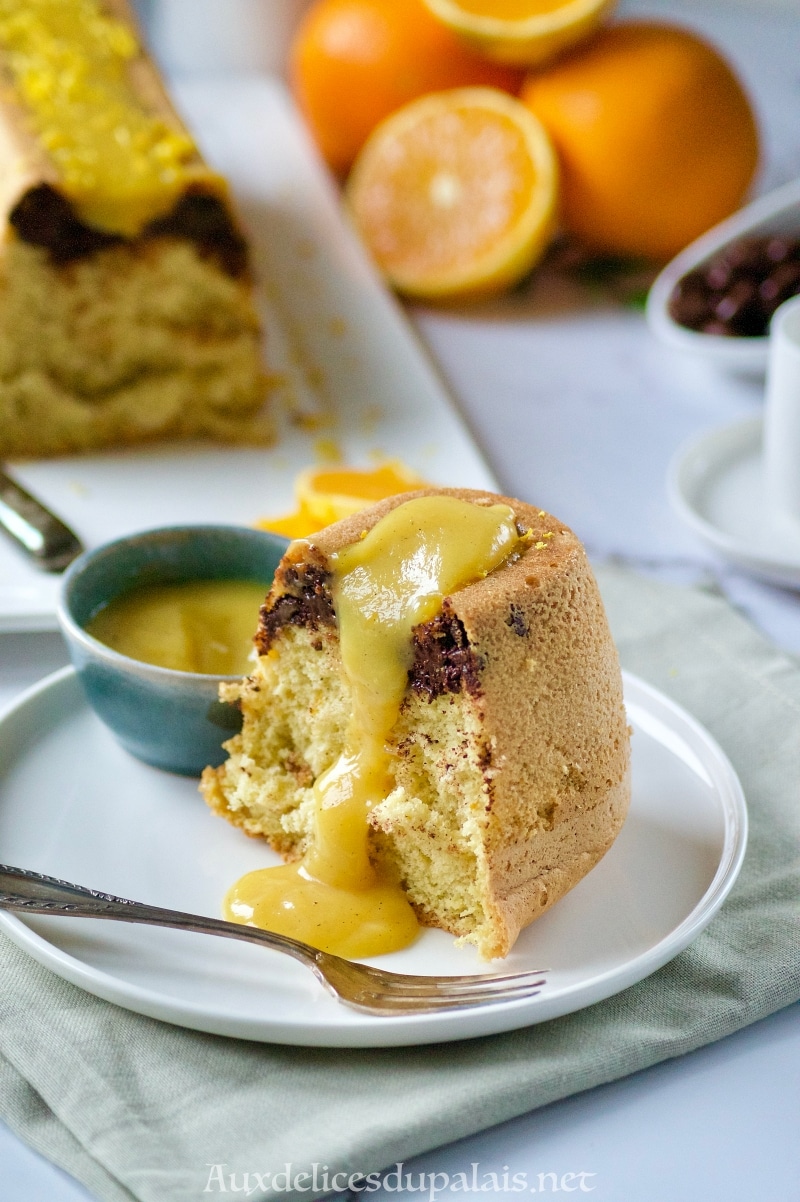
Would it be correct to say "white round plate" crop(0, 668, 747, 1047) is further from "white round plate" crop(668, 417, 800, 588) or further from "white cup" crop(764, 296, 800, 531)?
"white cup" crop(764, 296, 800, 531)

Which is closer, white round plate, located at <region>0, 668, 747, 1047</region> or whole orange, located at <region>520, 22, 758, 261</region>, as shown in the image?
white round plate, located at <region>0, 668, 747, 1047</region>

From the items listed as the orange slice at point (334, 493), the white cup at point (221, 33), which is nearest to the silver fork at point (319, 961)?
the orange slice at point (334, 493)

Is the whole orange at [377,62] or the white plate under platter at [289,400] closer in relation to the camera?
the white plate under platter at [289,400]

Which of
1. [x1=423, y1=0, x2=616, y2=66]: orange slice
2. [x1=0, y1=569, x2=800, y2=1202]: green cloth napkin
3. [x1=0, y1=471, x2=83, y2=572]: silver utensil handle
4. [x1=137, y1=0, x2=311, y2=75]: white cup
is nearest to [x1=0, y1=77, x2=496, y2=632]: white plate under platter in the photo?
[x1=0, y1=471, x2=83, y2=572]: silver utensil handle

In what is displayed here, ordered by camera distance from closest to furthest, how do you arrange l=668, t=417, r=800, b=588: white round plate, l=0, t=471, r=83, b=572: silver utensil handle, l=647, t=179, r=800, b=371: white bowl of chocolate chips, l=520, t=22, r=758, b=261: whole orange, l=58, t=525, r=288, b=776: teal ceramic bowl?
l=58, t=525, r=288, b=776: teal ceramic bowl
l=0, t=471, r=83, b=572: silver utensil handle
l=668, t=417, r=800, b=588: white round plate
l=647, t=179, r=800, b=371: white bowl of chocolate chips
l=520, t=22, r=758, b=261: whole orange

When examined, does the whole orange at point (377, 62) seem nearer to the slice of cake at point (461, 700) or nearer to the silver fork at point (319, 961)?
the slice of cake at point (461, 700)

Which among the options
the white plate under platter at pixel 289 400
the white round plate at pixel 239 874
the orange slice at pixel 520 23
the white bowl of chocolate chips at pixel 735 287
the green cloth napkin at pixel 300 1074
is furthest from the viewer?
the orange slice at pixel 520 23

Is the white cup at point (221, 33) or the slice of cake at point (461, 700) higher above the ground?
the white cup at point (221, 33)
